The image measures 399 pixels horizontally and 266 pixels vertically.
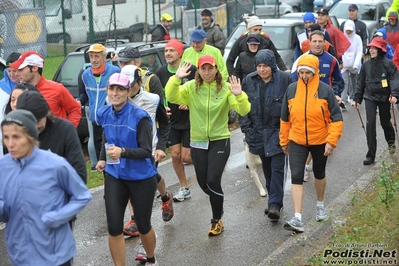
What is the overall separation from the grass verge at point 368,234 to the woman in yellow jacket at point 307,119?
2.01 feet

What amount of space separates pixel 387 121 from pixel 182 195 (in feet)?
12.5

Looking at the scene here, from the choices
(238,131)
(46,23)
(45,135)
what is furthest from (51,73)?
(45,135)

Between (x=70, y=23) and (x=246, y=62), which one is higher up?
(x=246, y=62)

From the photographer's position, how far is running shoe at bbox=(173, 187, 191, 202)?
931 cm

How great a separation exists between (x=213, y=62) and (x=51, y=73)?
9.27m

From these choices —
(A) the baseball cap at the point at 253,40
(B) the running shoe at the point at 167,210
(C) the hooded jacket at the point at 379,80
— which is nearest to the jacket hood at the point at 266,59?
(B) the running shoe at the point at 167,210

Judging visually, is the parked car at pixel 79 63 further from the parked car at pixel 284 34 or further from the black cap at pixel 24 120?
the black cap at pixel 24 120

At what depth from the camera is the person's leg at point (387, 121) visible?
11.1m

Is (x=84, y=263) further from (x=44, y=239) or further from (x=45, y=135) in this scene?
(x=44, y=239)

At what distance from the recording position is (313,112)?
25.6 feet

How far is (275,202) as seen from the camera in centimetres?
821

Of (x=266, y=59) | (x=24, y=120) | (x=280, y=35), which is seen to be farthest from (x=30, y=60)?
(x=280, y=35)

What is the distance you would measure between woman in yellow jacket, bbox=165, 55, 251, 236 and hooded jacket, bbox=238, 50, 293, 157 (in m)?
0.62

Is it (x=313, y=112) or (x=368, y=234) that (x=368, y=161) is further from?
(x=368, y=234)
